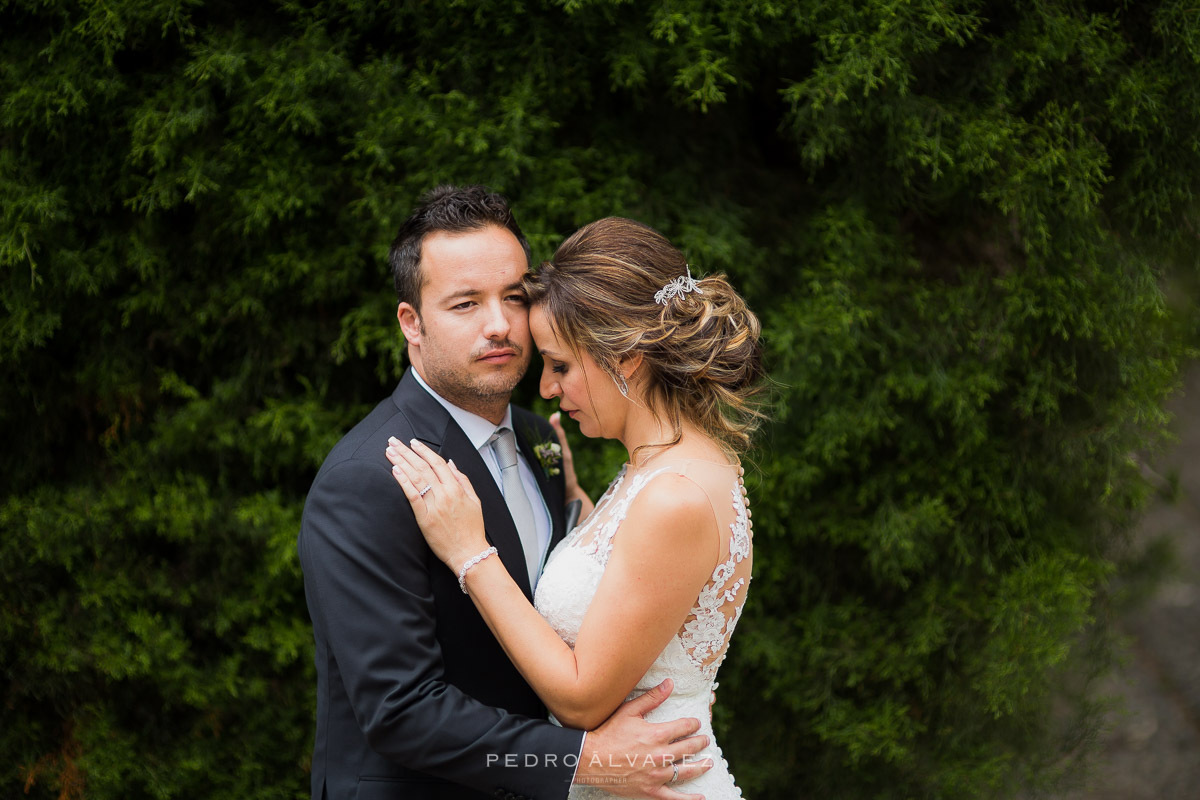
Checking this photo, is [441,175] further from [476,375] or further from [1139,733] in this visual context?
[1139,733]

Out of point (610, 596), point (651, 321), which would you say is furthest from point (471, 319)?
point (610, 596)

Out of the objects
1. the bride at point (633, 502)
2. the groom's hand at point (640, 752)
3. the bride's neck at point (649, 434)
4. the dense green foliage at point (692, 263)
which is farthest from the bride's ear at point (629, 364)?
the dense green foliage at point (692, 263)

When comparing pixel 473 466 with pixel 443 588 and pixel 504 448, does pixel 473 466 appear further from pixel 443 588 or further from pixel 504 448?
pixel 443 588

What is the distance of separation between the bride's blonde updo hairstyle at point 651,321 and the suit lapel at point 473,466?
0.43m

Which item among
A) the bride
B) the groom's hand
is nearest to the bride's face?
the bride

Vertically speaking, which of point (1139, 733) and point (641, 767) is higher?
point (641, 767)

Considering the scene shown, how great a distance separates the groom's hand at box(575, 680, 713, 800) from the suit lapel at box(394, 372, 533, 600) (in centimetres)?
46

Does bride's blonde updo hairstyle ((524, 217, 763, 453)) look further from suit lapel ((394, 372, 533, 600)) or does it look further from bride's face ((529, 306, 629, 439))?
suit lapel ((394, 372, 533, 600))

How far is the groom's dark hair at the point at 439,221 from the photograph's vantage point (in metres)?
2.57

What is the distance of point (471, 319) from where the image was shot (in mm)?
2510

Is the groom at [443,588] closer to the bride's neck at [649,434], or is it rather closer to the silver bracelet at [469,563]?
the silver bracelet at [469,563]

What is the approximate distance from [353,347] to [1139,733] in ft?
16.8

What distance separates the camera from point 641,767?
2.27 meters

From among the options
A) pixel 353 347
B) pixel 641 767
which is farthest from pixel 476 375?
pixel 353 347
